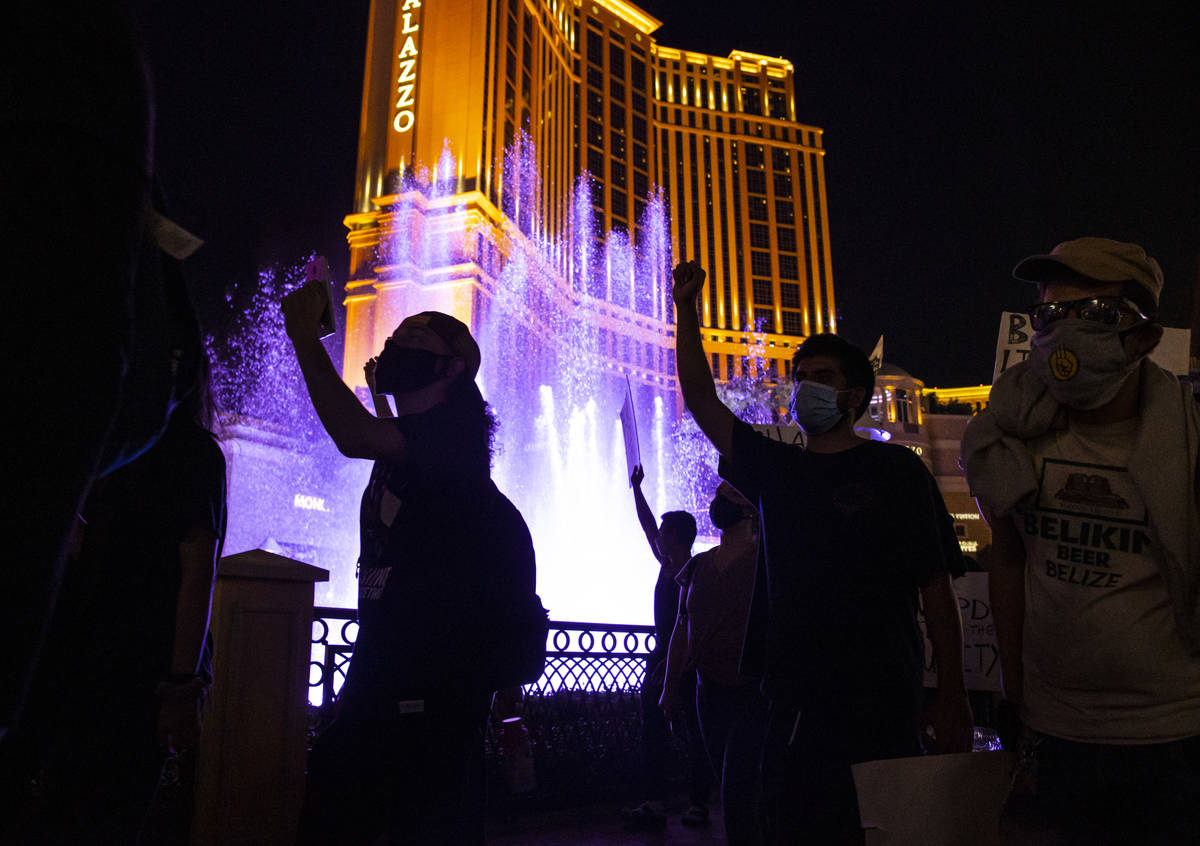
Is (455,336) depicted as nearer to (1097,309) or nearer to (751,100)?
(1097,309)

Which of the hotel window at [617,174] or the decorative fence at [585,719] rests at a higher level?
the hotel window at [617,174]

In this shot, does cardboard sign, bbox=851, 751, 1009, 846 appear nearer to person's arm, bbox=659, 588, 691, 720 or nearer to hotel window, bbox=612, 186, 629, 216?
person's arm, bbox=659, 588, 691, 720

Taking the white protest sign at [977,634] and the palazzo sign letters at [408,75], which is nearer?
the white protest sign at [977,634]

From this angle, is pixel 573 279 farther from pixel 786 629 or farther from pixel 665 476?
pixel 786 629

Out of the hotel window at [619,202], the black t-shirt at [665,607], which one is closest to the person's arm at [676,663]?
the black t-shirt at [665,607]

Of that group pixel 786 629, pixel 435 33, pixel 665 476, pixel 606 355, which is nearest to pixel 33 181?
pixel 786 629

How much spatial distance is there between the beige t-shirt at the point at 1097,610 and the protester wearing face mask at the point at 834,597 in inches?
11.8

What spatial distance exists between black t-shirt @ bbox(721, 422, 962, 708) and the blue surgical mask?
137mm

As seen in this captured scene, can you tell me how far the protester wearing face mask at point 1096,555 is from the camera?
5.80ft

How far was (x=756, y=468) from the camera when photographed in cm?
254

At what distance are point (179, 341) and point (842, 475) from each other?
6.16ft

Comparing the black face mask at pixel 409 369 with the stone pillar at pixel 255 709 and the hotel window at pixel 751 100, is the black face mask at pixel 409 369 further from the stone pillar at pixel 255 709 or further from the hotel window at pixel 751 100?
the hotel window at pixel 751 100

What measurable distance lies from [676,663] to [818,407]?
257cm

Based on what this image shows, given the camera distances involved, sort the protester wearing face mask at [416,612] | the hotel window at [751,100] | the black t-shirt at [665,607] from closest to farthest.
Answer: the protester wearing face mask at [416,612] < the black t-shirt at [665,607] < the hotel window at [751,100]
